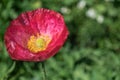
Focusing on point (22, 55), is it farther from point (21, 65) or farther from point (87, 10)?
point (87, 10)

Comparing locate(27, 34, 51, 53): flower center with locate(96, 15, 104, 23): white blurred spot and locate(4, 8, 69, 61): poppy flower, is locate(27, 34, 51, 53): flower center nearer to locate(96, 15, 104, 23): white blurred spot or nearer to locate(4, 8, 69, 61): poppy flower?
locate(4, 8, 69, 61): poppy flower

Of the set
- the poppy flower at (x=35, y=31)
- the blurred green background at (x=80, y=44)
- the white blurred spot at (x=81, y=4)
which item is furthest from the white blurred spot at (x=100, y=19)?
the poppy flower at (x=35, y=31)

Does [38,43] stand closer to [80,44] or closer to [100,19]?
[80,44]

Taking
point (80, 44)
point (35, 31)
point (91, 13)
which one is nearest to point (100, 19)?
point (91, 13)

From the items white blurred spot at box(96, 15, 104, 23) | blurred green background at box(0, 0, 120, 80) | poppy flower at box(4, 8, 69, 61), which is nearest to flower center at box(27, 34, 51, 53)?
poppy flower at box(4, 8, 69, 61)

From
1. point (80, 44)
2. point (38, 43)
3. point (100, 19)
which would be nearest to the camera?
point (38, 43)

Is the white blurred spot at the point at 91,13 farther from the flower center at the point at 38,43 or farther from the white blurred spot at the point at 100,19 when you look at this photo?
the flower center at the point at 38,43

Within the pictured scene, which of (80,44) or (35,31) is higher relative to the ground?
(35,31)
